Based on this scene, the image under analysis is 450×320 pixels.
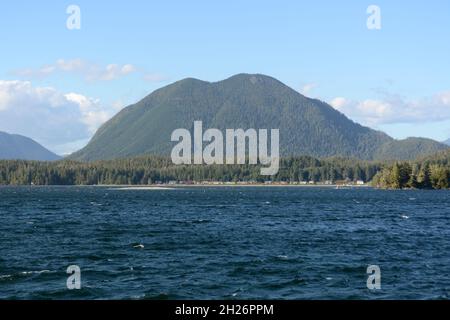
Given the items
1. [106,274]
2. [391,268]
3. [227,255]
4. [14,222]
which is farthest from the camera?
[14,222]

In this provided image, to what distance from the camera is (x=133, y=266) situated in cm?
5741

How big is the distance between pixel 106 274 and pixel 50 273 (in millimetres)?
4458
